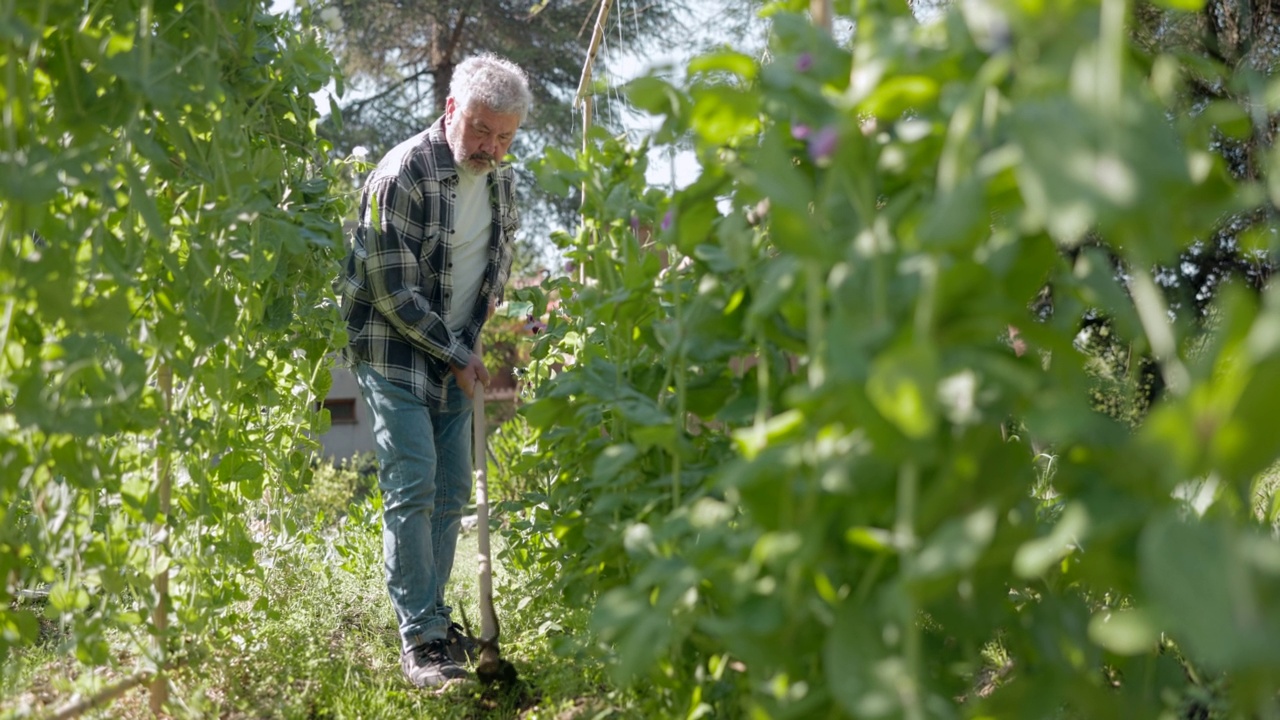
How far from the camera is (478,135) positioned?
2.73 m

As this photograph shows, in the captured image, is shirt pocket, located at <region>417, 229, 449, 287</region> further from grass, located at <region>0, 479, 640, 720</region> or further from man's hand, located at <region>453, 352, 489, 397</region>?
grass, located at <region>0, 479, 640, 720</region>

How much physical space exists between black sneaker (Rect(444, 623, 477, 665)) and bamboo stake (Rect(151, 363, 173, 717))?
79 cm

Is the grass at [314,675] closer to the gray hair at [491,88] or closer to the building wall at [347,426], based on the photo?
the gray hair at [491,88]

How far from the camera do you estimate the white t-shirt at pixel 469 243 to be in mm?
2844

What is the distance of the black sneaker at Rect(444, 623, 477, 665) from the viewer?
105 inches

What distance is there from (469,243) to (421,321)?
0.36 m

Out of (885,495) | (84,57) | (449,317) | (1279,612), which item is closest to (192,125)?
(84,57)

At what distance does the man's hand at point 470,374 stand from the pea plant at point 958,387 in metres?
1.44

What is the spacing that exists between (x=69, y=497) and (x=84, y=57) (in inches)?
29.9

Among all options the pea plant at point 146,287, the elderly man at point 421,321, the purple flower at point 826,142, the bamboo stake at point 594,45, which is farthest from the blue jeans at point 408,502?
the purple flower at point 826,142

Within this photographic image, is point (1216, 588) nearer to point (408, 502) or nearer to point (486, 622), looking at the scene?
point (486, 622)

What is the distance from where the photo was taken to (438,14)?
10422 millimetres

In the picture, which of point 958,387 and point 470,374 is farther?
point 470,374

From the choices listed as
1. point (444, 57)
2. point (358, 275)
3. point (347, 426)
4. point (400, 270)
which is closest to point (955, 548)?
point (400, 270)
